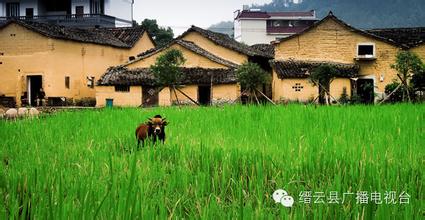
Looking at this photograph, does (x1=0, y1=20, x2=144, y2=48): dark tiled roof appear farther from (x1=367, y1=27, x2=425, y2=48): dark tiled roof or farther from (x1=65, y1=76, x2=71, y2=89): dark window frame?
(x1=367, y1=27, x2=425, y2=48): dark tiled roof

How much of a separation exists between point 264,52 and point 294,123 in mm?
21054

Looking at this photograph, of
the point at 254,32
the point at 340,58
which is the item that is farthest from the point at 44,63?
the point at 254,32

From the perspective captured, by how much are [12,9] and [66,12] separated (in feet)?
12.7

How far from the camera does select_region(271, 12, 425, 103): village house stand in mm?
20656

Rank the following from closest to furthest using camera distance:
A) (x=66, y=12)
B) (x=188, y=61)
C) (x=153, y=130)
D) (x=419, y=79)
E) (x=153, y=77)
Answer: (x=153, y=130), (x=419, y=79), (x=153, y=77), (x=188, y=61), (x=66, y=12)

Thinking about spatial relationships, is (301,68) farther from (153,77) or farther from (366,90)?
(153,77)

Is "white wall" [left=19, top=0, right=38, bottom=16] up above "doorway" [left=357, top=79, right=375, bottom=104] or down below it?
above

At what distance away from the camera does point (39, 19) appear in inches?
1176

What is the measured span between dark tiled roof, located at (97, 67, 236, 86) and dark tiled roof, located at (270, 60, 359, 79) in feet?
7.14

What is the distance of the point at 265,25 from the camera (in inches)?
1796

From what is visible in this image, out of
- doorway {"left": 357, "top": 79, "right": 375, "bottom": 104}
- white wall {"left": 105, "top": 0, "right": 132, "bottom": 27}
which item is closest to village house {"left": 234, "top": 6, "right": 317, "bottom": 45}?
white wall {"left": 105, "top": 0, "right": 132, "bottom": 27}

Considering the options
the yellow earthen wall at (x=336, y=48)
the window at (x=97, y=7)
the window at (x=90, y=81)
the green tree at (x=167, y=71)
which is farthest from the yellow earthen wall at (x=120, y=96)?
the window at (x=97, y=7)

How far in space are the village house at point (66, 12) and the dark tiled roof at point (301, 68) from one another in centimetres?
1340

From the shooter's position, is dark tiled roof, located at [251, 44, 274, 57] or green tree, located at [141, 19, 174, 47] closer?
dark tiled roof, located at [251, 44, 274, 57]
